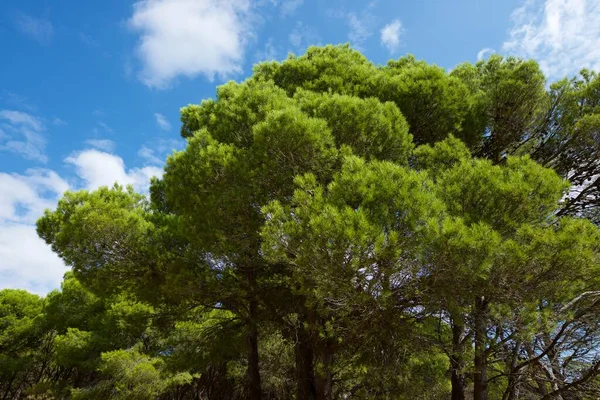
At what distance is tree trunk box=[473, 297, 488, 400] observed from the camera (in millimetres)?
4875

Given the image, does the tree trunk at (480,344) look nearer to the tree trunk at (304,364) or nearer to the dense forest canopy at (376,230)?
the dense forest canopy at (376,230)

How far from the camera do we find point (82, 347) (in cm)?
1352

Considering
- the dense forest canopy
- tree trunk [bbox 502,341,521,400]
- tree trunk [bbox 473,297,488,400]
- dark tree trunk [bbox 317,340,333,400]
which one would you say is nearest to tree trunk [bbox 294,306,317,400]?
the dense forest canopy

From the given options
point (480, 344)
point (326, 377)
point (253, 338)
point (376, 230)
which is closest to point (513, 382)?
point (480, 344)

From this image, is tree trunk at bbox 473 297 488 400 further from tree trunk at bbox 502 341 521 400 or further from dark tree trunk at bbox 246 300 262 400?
dark tree trunk at bbox 246 300 262 400

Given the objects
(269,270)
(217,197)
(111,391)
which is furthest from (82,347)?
(217,197)

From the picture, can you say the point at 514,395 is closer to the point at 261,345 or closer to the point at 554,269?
the point at 554,269

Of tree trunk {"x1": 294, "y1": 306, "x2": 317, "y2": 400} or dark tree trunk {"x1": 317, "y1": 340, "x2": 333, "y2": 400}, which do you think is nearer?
dark tree trunk {"x1": 317, "y1": 340, "x2": 333, "y2": 400}

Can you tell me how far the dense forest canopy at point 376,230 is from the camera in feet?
13.0

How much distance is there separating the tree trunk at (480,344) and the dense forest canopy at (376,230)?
0.12 feet

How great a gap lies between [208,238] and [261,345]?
5.44 meters

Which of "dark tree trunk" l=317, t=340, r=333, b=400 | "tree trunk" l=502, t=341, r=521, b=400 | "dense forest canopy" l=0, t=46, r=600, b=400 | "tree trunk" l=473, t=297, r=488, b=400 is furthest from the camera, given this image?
"tree trunk" l=502, t=341, r=521, b=400

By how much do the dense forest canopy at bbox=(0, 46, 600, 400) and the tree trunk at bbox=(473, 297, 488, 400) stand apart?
36 mm

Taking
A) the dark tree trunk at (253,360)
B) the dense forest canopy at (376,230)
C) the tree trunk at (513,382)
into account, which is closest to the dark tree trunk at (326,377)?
the dense forest canopy at (376,230)
